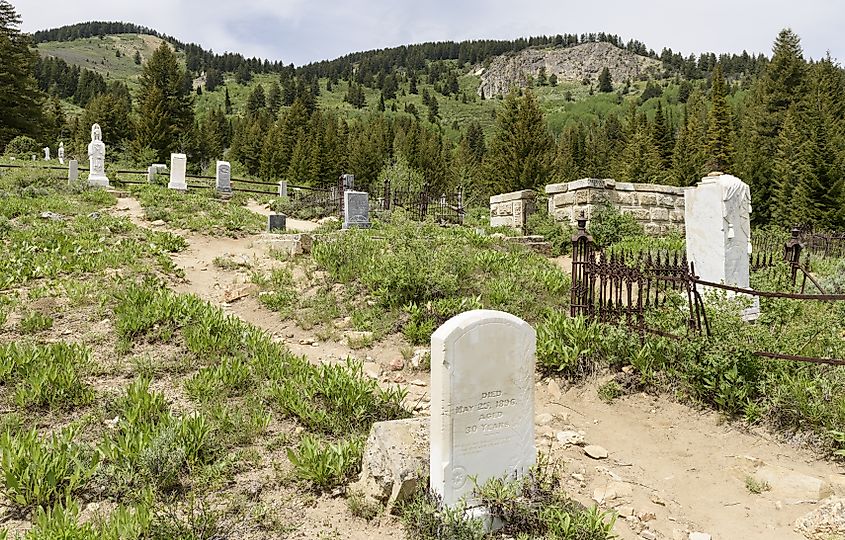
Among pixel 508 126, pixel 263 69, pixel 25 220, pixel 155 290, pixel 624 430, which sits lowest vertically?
pixel 624 430

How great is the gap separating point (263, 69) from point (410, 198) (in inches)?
5019

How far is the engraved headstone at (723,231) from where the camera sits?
7566 mm

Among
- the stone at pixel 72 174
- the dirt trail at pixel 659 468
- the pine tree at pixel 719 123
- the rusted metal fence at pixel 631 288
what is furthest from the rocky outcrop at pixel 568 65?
the dirt trail at pixel 659 468

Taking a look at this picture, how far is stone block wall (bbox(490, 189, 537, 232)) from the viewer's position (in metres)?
16.3

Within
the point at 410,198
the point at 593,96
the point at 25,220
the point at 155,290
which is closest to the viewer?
the point at 155,290

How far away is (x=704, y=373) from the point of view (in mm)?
5449

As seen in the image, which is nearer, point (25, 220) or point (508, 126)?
point (25, 220)

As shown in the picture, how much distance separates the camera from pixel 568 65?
16075 centimetres

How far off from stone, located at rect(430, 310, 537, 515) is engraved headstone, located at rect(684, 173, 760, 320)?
522cm

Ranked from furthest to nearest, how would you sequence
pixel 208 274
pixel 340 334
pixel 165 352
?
pixel 208 274 → pixel 340 334 → pixel 165 352

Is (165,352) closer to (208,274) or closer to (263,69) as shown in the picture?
(208,274)

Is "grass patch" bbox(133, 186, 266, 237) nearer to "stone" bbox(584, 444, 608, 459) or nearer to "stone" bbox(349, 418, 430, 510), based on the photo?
"stone" bbox(349, 418, 430, 510)

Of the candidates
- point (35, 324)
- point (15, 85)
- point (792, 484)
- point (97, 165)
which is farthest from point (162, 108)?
point (792, 484)

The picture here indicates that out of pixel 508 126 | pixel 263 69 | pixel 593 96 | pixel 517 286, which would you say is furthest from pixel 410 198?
pixel 263 69
